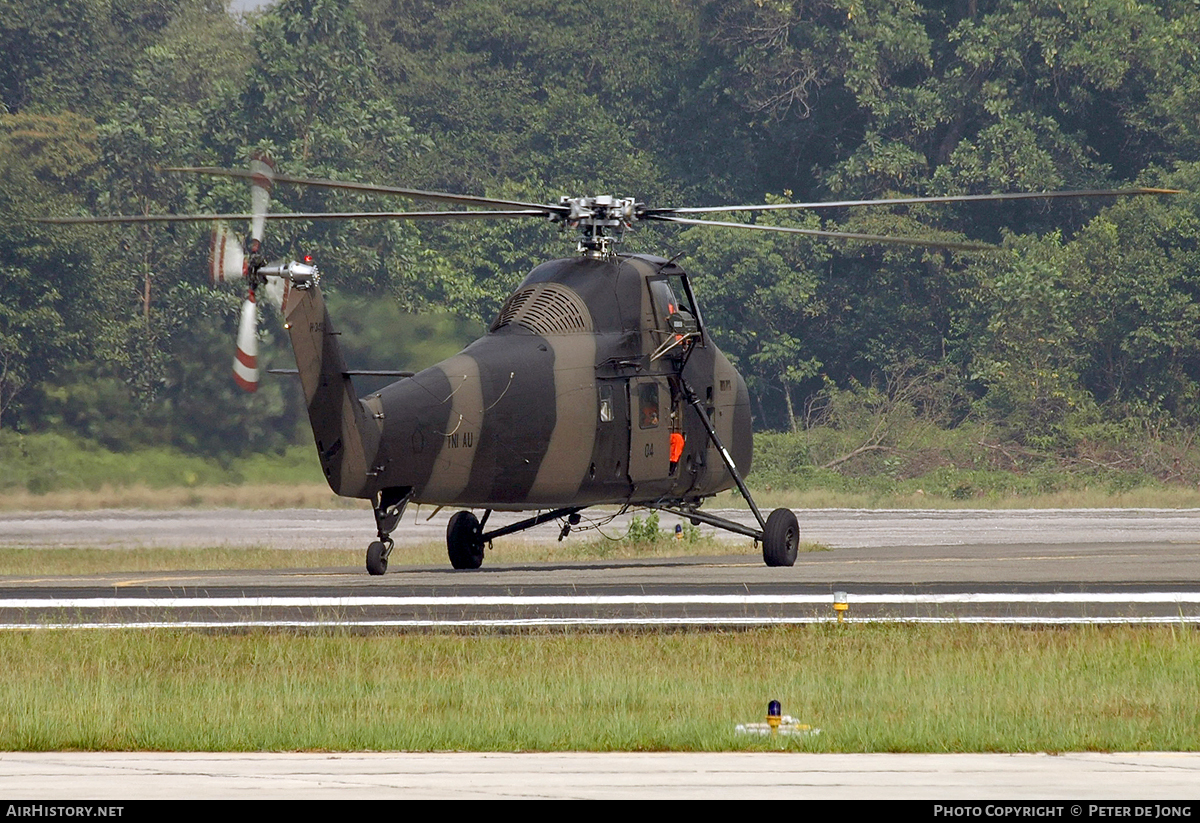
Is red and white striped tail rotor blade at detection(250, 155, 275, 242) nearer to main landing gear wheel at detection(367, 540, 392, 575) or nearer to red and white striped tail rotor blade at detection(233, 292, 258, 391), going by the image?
red and white striped tail rotor blade at detection(233, 292, 258, 391)

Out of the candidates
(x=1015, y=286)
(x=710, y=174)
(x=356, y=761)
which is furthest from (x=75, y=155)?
(x=356, y=761)

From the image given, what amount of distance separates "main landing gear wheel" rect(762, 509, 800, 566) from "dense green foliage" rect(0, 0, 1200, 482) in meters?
36.5

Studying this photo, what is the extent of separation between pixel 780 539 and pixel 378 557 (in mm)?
6432

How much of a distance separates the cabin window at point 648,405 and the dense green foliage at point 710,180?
119ft

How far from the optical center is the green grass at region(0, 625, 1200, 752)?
41.5 feet

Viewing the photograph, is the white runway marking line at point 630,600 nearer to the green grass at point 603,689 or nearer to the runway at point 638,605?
the runway at point 638,605

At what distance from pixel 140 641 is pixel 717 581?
875 cm

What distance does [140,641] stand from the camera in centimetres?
1895

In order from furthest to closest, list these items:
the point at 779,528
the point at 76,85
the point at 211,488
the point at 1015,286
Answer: the point at 76,85 → the point at 1015,286 → the point at 211,488 → the point at 779,528

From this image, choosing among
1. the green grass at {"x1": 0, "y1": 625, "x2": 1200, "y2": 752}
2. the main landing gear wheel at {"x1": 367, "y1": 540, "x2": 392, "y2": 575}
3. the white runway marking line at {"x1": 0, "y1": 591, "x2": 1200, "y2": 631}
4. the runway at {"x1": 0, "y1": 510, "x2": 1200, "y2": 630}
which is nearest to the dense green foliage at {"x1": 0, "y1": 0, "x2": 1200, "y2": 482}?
the runway at {"x1": 0, "y1": 510, "x2": 1200, "y2": 630}

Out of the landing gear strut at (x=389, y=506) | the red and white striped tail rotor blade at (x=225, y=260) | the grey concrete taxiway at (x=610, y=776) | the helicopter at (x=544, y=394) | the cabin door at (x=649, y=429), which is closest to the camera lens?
the grey concrete taxiway at (x=610, y=776)

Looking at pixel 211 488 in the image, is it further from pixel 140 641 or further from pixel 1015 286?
pixel 140 641

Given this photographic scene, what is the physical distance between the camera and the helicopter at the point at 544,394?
76.9ft

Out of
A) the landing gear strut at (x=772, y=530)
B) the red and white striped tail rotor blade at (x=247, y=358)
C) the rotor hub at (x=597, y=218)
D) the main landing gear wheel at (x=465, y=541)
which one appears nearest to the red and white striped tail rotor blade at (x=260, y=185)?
the red and white striped tail rotor blade at (x=247, y=358)
